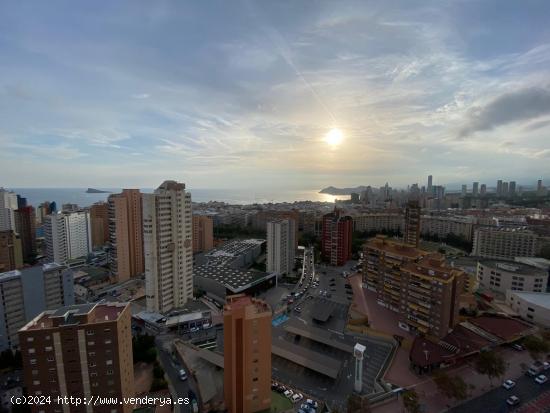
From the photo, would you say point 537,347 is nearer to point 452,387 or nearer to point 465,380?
point 465,380

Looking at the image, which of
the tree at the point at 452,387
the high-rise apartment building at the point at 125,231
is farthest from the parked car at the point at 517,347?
the high-rise apartment building at the point at 125,231

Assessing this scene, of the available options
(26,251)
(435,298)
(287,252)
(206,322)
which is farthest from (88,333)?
(26,251)

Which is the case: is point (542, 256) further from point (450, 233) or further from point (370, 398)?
point (370, 398)

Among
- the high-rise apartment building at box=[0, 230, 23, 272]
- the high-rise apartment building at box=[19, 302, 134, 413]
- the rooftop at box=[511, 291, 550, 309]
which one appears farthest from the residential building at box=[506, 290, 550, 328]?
the high-rise apartment building at box=[0, 230, 23, 272]

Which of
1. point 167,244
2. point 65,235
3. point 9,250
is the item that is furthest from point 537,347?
point 65,235

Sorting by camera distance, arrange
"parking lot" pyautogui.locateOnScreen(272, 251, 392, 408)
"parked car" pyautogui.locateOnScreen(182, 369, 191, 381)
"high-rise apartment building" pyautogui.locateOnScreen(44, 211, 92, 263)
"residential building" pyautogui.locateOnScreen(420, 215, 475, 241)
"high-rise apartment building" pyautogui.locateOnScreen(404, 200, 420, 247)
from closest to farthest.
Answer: "parking lot" pyautogui.locateOnScreen(272, 251, 392, 408) < "parked car" pyautogui.locateOnScreen(182, 369, 191, 381) < "high-rise apartment building" pyautogui.locateOnScreen(404, 200, 420, 247) < "high-rise apartment building" pyautogui.locateOnScreen(44, 211, 92, 263) < "residential building" pyautogui.locateOnScreen(420, 215, 475, 241)

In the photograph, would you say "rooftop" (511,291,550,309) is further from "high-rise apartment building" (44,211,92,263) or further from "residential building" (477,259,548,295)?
"high-rise apartment building" (44,211,92,263)
